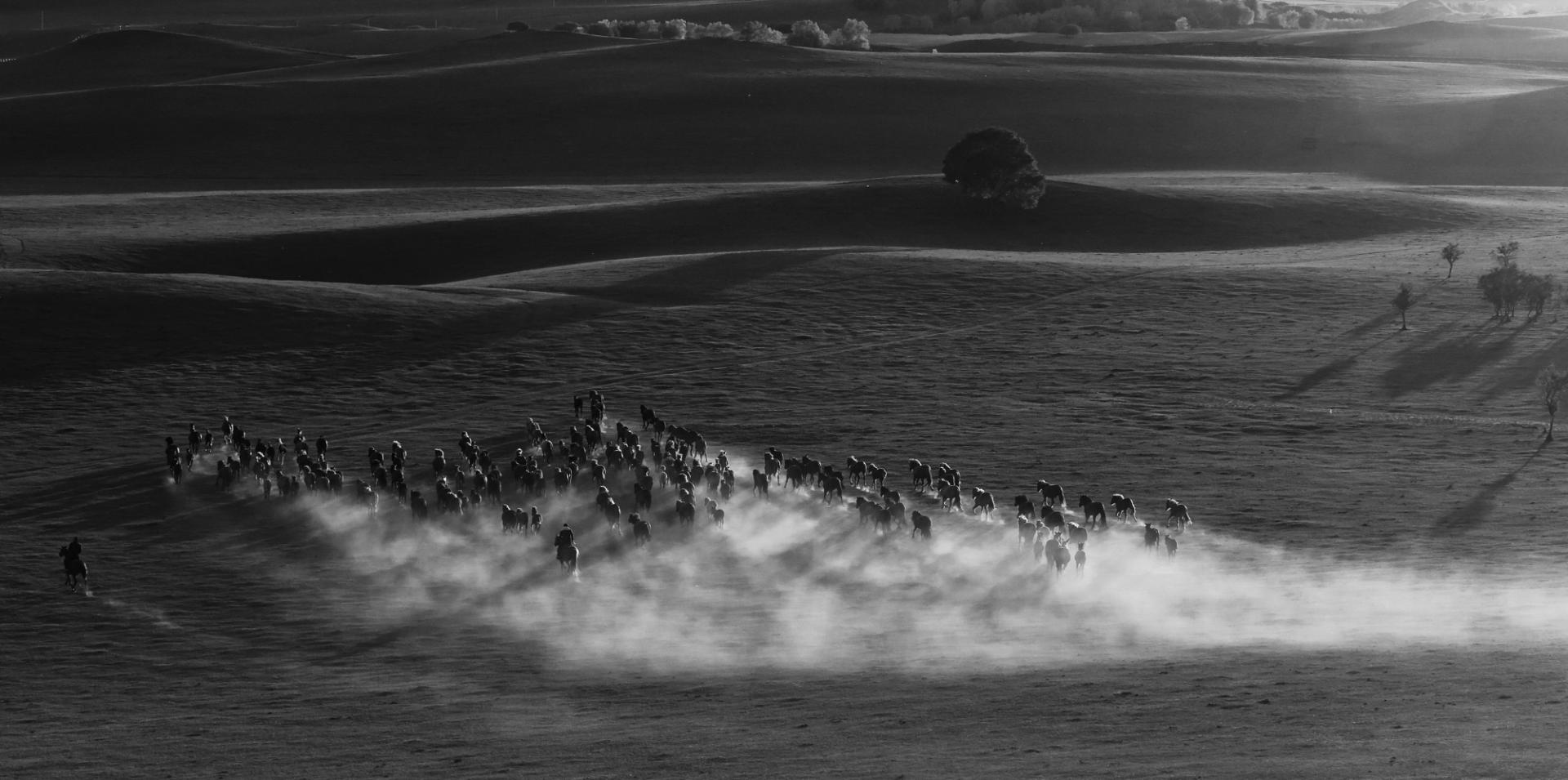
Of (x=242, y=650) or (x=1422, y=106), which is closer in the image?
(x=242, y=650)

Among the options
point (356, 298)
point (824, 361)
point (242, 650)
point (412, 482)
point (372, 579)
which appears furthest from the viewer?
point (356, 298)

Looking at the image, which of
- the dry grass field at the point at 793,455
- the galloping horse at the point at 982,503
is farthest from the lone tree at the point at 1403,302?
the galloping horse at the point at 982,503

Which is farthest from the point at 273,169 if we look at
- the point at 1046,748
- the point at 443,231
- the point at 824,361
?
the point at 1046,748

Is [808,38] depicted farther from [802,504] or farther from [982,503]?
[982,503]

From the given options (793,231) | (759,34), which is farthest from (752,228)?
(759,34)

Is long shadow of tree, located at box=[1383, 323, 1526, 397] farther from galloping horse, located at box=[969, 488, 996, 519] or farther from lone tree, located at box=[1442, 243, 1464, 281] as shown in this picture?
galloping horse, located at box=[969, 488, 996, 519]

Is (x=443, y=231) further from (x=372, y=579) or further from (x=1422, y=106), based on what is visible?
(x=1422, y=106)
